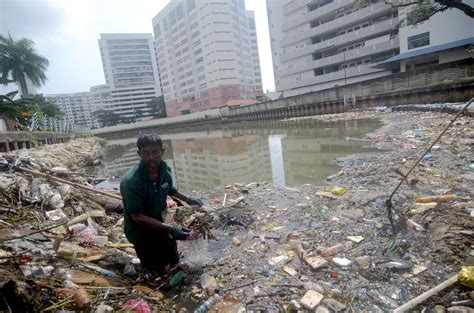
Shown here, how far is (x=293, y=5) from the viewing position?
3722 cm

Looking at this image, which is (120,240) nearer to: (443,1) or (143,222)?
(143,222)

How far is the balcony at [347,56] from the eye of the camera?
2756cm

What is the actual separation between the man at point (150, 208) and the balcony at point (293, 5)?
131 feet

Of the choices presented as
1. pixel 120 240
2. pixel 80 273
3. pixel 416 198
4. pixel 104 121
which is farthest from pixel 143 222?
pixel 104 121

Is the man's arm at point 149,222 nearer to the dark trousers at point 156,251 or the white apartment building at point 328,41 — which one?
the dark trousers at point 156,251

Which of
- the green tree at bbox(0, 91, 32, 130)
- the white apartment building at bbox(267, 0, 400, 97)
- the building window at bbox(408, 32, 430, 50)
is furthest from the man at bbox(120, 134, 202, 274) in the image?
the white apartment building at bbox(267, 0, 400, 97)

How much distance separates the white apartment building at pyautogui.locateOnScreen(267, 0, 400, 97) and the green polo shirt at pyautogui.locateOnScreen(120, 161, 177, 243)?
100 feet

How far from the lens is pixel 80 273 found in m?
2.17

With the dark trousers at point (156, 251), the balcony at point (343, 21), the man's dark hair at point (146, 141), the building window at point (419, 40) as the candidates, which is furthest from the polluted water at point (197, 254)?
the balcony at point (343, 21)

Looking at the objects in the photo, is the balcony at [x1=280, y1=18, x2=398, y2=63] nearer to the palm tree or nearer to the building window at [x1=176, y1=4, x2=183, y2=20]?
the palm tree

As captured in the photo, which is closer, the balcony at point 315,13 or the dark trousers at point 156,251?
the dark trousers at point 156,251

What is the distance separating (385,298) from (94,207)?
420 cm

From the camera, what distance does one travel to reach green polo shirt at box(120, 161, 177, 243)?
7.16 feet

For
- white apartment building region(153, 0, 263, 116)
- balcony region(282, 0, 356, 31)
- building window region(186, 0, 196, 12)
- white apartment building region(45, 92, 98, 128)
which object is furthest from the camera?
white apartment building region(45, 92, 98, 128)
